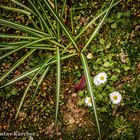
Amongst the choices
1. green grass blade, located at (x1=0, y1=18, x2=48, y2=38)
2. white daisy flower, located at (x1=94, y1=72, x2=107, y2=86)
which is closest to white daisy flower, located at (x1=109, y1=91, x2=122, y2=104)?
white daisy flower, located at (x1=94, y1=72, x2=107, y2=86)

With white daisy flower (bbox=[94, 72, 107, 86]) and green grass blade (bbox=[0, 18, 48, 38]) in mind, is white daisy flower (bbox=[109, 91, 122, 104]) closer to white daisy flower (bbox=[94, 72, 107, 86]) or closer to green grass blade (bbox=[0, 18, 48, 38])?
white daisy flower (bbox=[94, 72, 107, 86])

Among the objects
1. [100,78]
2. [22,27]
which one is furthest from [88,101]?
[22,27]

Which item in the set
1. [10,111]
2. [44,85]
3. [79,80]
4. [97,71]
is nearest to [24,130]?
[10,111]

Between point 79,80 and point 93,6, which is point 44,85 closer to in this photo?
point 79,80

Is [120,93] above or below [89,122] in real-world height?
above

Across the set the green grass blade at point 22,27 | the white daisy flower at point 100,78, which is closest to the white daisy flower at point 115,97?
the white daisy flower at point 100,78

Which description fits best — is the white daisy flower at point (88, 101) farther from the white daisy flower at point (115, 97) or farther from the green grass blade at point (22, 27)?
the green grass blade at point (22, 27)

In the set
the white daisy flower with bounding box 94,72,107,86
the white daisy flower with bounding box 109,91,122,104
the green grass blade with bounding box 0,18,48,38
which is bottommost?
the white daisy flower with bounding box 109,91,122,104
